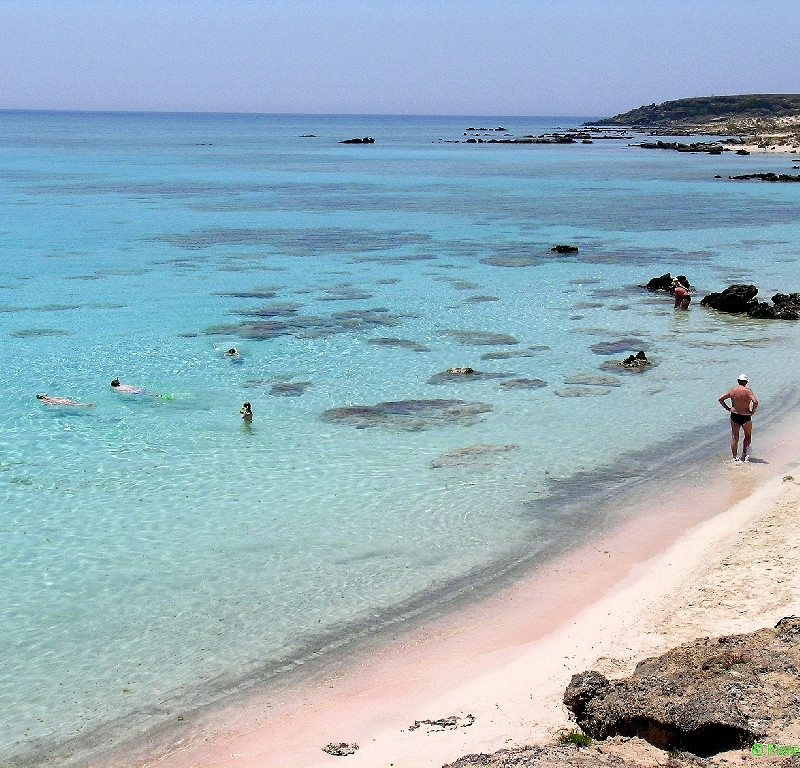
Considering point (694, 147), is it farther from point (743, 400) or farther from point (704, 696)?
point (704, 696)

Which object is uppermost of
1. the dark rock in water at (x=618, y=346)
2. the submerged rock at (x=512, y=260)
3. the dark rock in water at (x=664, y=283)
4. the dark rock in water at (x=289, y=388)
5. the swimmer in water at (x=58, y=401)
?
the submerged rock at (x=512, y=260)

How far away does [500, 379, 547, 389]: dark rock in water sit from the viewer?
22.4m

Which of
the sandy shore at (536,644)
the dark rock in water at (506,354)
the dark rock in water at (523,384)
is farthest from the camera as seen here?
the dark rock in water at (506,354)

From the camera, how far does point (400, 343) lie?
87.2 ft

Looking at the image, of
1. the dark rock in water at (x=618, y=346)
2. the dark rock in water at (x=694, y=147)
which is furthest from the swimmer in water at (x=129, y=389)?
the dark rock in water at (x=694, y=147)

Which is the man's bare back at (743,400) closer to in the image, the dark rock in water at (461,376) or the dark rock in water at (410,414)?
the dark rock in water at (410,414)

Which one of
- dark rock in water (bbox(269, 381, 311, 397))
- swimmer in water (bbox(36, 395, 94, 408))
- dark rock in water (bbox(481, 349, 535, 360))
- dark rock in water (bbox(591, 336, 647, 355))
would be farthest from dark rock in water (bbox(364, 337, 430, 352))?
swimmer in water (bbox(36, 395, 94, 408))

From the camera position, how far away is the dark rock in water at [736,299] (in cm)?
3096

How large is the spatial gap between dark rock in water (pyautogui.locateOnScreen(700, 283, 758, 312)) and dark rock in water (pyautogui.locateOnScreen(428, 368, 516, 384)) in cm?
1145

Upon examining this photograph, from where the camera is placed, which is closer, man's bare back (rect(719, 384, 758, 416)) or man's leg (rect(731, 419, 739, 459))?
man's bare back (rect(719, 384, 758, 416))

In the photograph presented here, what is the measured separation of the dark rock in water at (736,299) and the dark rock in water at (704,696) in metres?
23.0

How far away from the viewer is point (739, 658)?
8930 mm

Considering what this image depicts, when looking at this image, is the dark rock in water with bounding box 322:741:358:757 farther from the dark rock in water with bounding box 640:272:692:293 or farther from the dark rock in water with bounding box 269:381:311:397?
the dark rock in water with bounding box 640:272:692:293

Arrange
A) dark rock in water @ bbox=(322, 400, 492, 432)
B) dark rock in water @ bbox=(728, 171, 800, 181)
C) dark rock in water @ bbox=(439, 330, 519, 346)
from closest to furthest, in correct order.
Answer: dark rock in water @ bbox=(322, 400, 492, 432) → dark rock in water @ bbox=(439, 330, 519, 346) → dark rock in water @ bbox=(728, 171, 800, 181)
